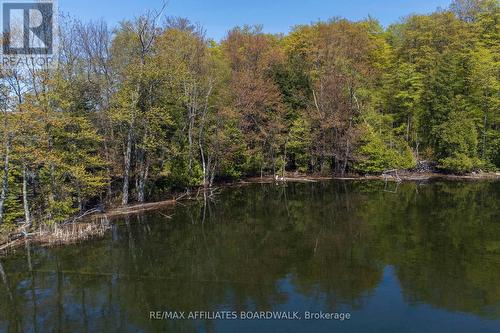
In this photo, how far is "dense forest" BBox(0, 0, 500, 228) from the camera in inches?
943

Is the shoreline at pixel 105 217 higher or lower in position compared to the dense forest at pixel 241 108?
lower

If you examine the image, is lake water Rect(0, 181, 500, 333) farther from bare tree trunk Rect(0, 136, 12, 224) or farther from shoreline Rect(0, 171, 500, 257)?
bare tree trunk Rect(0, 136, 12, 224)

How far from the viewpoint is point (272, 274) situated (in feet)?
54.0

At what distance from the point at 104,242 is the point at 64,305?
281 inches

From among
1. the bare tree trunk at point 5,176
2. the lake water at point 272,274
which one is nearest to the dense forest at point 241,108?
the bare tree trunk at point 5,176

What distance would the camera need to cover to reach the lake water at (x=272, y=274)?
42.2 feet

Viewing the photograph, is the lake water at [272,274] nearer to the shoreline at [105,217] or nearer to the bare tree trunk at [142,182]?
the shoreline at [105,217]

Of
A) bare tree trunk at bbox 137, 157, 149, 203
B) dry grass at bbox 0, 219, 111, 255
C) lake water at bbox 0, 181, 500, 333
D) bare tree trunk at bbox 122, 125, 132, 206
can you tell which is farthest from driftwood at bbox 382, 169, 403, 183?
dry grass at bbox 0, 219, 111, 255

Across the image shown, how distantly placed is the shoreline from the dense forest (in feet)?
3.16

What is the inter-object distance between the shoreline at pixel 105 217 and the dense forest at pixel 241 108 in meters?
0.96

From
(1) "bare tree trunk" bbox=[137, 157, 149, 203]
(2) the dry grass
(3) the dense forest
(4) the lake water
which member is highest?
(3) the dense forest

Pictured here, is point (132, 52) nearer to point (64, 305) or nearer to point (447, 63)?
point (64, 305)

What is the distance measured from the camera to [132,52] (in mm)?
30625

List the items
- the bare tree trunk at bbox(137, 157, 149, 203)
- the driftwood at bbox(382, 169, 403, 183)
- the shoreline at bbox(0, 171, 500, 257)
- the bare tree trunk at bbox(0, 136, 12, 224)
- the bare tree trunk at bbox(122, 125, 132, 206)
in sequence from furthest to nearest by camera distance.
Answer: the driftwood at bbox(382, 169, 403, 183), the bare tree trunk at bbox(137, 157, 149, 203), the bare tree trunk at bbox(122, 125, 132, 206), the shoreline at bbox(0, 171, 500, 257), the bare tree trunk at bbox(0, 136, 12, 224)
